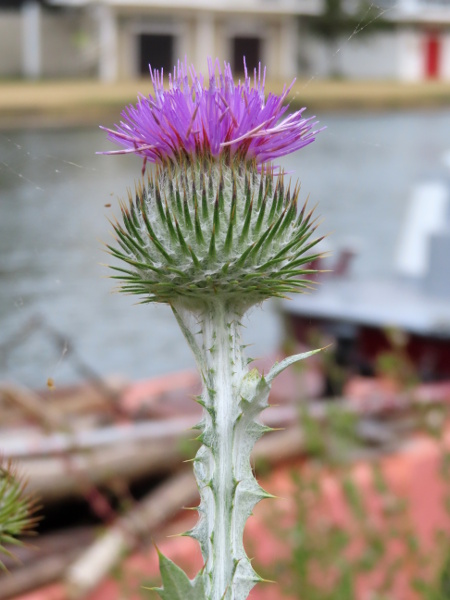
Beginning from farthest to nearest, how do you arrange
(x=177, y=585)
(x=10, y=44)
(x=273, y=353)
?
1. (x=10, y=44)
2. (x=273, y=353)
3. (x=177, y=585)

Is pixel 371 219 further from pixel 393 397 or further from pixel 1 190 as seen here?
pixel 393 397

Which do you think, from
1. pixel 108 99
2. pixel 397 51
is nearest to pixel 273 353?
pixel 108 99

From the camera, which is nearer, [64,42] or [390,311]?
[390,311]

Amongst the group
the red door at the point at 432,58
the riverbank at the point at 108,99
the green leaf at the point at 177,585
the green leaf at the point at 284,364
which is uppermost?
the red door at the point at 432,58

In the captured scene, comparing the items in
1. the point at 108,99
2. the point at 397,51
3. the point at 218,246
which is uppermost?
the point at 397,51

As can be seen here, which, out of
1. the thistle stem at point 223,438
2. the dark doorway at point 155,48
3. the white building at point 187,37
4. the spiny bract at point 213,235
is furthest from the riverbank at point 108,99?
the thistle stem at point 223,438

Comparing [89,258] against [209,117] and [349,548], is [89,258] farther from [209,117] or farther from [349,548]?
[209,117]

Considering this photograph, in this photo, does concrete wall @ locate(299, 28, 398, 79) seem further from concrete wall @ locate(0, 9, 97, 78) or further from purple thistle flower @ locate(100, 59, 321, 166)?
purple thistle flower @ locate(100, 59, 321, 166)

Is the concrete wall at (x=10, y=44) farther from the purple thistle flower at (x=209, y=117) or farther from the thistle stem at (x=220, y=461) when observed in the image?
the thistle stem at (x=220, y=461)

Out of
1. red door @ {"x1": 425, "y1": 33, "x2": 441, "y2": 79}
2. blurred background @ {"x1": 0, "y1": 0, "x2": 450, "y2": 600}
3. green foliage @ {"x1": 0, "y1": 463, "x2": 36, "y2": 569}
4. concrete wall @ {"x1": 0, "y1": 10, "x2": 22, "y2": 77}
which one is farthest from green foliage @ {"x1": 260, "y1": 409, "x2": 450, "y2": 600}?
red door @ {"x1": 425, "y1": 33, "x2": 441, "y2": 79}
